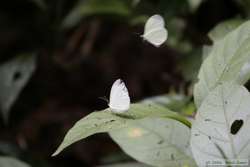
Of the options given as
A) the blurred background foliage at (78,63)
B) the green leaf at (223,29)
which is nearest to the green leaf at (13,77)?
the blurred background foliage at (78,63)

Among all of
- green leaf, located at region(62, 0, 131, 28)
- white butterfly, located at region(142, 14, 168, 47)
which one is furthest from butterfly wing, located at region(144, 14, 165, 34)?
green leaf, located at region(62, 0, 131, 28)

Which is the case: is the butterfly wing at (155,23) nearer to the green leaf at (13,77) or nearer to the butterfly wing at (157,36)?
the butterfly wing at (157,36)

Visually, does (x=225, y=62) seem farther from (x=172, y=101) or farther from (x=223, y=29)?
(x=172, y=101)

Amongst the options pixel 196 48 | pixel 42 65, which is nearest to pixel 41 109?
pixel 42 65

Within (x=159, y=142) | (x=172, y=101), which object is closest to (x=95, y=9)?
(x=172, y=101)

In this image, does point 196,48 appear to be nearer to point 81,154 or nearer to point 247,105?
point 81,154

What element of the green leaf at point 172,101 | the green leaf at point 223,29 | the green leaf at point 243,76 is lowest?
the green leaf at point 172,101

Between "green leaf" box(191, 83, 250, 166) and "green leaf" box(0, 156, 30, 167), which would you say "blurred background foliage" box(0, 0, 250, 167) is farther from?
"green leaf" box(191, 83, 250, 166)
